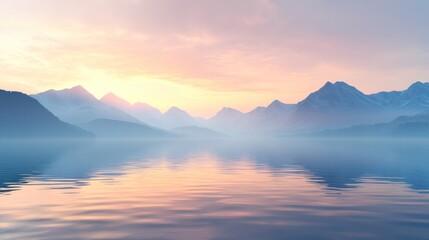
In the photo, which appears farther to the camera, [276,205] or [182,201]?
[182,201]

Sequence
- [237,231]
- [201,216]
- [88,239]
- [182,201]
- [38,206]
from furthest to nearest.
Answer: [182,201], [38,206], [201,216], [237,231], [88,239]

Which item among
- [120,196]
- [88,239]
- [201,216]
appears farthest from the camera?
[120,196]

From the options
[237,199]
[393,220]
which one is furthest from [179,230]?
[393,220]

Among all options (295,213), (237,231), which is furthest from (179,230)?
(295,213)

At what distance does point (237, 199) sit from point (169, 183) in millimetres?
13913

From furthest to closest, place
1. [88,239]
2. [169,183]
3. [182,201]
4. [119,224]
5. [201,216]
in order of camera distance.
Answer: [169,183] → [182,201] → [201,216] → [119,224] → [88,239]

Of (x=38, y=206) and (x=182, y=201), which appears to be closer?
(x=38, y=206)

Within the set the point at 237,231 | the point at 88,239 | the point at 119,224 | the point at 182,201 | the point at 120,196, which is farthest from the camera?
the point at 120,196

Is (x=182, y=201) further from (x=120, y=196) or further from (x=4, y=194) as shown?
(x=4, y=194)

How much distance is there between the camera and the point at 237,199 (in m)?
35.6

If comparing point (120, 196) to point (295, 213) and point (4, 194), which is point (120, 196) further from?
point (295, 213)

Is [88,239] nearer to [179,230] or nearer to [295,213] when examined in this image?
[179,230]

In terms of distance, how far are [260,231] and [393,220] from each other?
9792 millimetres

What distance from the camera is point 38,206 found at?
31859 mm
